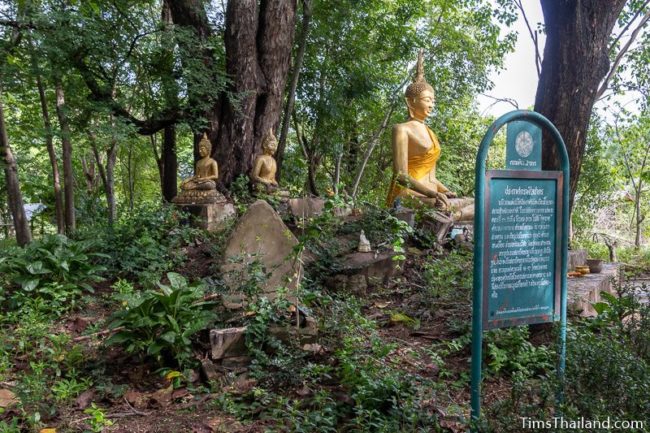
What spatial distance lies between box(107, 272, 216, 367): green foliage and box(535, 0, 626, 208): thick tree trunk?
353cm

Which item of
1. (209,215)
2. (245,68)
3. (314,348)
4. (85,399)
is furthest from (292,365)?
(245,68)

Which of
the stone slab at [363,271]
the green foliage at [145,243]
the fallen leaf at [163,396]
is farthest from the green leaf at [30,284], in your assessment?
the stone slab at [363,271]

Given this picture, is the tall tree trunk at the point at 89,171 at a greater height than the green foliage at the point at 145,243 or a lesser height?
greater

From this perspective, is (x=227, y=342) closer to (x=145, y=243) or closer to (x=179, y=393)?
(x=179, y=393)

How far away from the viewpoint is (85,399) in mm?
3135

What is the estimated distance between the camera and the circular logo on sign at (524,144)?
2865 millimetres

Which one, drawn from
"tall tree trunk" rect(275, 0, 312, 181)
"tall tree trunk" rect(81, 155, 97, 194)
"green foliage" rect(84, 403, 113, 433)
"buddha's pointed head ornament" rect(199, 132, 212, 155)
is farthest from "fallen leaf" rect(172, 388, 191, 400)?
"tall tree trunk" rect(81, 155, 97, 194)

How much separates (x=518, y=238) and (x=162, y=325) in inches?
94.5

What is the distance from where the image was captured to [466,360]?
3672mm

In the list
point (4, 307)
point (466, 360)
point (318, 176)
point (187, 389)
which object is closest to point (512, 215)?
point (466, 360)

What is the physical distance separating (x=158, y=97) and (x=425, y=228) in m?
5.30

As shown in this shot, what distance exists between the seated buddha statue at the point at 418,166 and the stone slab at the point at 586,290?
1814mm

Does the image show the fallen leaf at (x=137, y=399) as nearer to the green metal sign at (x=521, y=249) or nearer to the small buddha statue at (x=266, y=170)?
the green metal sign at (x=521, y=249)

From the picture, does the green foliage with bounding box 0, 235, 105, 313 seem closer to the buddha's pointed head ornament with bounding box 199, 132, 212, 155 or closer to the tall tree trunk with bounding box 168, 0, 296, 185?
the buddha's pointed head ornament with bounding box 199, 132, 212, 155
